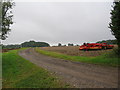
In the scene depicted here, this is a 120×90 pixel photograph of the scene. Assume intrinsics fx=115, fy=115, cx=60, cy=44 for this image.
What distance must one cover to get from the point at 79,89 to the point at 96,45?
2470 centimetres

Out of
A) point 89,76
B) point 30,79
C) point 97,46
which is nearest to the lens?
point 89,76

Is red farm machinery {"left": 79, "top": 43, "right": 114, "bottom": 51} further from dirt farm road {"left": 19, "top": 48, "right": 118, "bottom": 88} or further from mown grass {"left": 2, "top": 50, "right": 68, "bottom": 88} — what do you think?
mown grass {"left": 2, "top": 50, "right": 68, "bottom": 88}

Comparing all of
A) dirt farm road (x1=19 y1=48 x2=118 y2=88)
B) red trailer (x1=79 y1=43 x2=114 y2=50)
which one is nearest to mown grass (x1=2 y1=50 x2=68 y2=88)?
dirt farm road (x1=19 y1=48 x2=118 y2=88)

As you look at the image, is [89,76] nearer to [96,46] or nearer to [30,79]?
[30,79]

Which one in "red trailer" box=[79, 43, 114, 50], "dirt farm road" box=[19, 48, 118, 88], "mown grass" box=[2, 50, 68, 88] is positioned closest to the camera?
"dirt farm road" box=[19, 48, 118, 88]

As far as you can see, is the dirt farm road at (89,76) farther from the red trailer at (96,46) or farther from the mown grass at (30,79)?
the red trailer at (96,46)

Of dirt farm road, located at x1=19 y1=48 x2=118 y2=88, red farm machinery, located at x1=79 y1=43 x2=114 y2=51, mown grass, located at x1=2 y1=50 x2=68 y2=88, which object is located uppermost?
red farm machinery, located at x1=79 y1=43 x2=114 y2=51

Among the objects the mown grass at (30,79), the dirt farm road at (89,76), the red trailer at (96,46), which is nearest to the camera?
the dirt farm road at (89,76)

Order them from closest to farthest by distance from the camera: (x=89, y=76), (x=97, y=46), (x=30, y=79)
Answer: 1. (x=89, y=76)
2. (x=30, y=79)
3. (x=97, y=46)

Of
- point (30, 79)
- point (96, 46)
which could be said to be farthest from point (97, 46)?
point (30, 79)

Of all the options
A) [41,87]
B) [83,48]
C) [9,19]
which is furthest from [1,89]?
[83,48]

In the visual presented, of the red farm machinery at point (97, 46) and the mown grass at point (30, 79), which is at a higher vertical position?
the red farm machinery at point (97, 46)

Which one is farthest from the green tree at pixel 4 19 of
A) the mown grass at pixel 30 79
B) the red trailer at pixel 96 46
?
the red trailer at pixel 96 46

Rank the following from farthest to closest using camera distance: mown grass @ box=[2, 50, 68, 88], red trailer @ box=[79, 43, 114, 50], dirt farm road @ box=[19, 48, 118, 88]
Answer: red trailer @ box=[79, 43, 114, 50] → mown grass @ box=[2, 50, 68, 88] → dirt farm road @ box=[19, 48, 118, 88]
